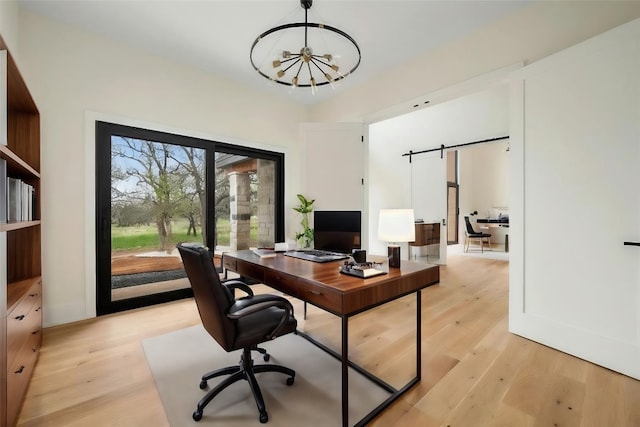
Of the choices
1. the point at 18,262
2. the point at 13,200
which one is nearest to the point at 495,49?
the point at 13,200

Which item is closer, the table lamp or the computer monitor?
the table lamp

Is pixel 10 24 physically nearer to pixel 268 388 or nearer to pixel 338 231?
pixel 338 231

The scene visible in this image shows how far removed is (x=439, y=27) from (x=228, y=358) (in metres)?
3.73

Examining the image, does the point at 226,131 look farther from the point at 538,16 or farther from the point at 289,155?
the point at 538,16

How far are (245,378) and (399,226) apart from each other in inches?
55.0

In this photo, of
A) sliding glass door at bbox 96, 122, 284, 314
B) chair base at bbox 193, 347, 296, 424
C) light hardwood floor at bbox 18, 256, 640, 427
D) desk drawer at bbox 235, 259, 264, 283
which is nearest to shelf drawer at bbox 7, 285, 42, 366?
light hardwood floor at bbox 18, 256, 640, 427

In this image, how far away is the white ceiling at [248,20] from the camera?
247 centimetres

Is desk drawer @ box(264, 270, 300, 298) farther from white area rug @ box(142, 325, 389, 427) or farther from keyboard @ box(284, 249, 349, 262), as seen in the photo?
white area rug @ box(142, 325, 389, 427)

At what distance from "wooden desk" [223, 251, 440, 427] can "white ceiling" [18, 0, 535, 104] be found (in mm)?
2365

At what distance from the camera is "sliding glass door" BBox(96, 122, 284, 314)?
117 inches

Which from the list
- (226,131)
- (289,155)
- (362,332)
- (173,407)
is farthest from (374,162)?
(173,407)

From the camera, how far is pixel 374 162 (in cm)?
659

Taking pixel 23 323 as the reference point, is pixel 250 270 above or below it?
above

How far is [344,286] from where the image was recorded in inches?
55.9
